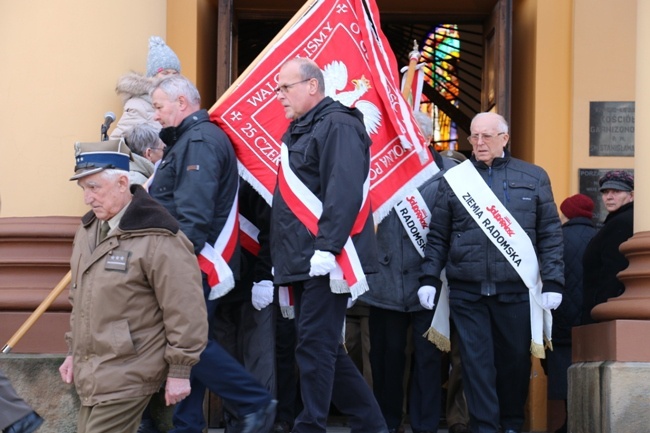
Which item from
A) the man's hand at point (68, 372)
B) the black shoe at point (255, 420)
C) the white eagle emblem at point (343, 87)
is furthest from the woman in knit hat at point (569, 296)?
the man's hand at point (68, 372)

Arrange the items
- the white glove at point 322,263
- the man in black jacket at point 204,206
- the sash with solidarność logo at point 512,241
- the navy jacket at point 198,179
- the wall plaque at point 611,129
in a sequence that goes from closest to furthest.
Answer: the white glove at point 322,263 < the man in black jacket at point 204,206 < the navy jacket at point 198,179 < the sash with solidarność logo at point 512,241 < the wall plaque at point 611,129

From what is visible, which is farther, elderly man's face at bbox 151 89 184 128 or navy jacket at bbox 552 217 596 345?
navy jacket at bbox 552 217 596 345

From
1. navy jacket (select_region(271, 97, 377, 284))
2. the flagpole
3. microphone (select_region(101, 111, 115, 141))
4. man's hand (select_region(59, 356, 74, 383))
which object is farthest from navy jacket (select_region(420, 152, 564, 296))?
man's hand (select_region(59, 356, 74, 383))

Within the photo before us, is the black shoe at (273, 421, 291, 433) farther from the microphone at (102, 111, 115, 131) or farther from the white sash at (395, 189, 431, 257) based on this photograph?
the microphone at (102, 111, 115, 131)

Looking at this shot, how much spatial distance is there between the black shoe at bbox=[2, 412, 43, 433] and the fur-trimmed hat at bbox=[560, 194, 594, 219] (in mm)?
4081

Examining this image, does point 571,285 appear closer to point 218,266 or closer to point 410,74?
point 410,74

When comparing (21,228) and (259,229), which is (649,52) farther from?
(21,228)

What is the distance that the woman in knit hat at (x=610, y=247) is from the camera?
8492mm

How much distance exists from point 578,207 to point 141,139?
2845 mm

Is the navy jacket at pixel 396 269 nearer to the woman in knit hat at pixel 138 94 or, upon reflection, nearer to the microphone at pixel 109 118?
the woman in knit hat at pixel 138 94

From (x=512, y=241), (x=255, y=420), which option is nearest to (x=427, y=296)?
(x=512, y=241)

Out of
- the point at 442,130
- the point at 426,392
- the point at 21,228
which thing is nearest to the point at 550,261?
the point at 426,392

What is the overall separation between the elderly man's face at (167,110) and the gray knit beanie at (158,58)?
0.95 metres

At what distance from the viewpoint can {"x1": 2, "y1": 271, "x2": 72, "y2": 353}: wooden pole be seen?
7.32 m
